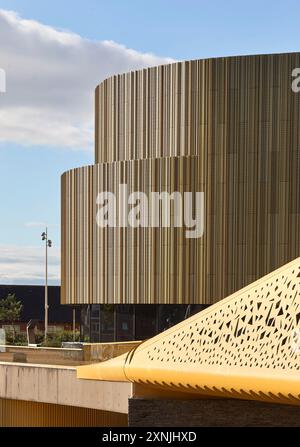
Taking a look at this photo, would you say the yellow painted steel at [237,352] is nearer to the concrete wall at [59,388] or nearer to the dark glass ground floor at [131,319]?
the concrete wall at [59,388]

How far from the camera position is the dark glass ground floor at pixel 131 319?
53250mm

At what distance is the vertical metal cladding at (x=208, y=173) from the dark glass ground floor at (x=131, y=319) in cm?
96

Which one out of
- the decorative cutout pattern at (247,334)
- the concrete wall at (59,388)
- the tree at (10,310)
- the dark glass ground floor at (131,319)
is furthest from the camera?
the tree at (10,310)

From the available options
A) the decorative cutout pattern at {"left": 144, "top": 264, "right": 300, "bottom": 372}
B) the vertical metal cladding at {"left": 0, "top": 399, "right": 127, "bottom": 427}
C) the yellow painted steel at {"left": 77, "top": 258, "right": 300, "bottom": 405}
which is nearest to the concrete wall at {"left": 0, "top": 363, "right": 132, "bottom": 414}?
the vertical metal cladding at {"left": 0, "top": 399, "right": 127, "bottom": 427}

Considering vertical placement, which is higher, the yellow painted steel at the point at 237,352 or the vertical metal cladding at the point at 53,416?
the yellow painted steel at the point at 237,352

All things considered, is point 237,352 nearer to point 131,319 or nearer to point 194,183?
point 194,183

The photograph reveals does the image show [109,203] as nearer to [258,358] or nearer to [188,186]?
[188,186]

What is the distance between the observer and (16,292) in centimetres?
13262

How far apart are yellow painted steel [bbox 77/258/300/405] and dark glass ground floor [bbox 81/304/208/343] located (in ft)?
89.3

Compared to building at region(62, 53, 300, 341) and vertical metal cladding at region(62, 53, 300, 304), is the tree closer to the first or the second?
building at region(62, 53, 300, 341)

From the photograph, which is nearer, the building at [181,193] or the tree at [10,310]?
Answer: the building at [181,193]

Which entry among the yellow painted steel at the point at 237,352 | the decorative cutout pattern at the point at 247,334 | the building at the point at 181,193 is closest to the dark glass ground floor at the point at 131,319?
the building at the point at 181,193

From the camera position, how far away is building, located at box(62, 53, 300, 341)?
168 ft

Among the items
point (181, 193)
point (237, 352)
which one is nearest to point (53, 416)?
point (237, 352)
